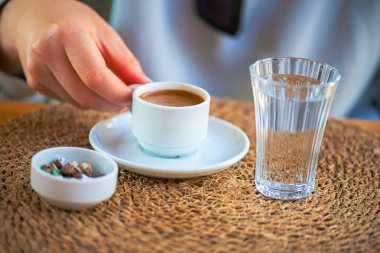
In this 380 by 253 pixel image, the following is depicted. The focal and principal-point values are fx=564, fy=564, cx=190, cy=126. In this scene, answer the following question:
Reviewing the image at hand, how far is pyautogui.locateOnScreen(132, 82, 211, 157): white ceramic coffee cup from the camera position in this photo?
0.79 meters

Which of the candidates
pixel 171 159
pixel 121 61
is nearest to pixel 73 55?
Answer: pixel 121 61

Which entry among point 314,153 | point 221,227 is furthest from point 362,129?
point 221,227

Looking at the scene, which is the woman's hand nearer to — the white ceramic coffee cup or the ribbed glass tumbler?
the white ceramic coffee cup

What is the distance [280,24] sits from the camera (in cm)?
130

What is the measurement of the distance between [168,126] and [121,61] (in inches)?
6.8

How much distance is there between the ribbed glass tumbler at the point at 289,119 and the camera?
724 millimetres

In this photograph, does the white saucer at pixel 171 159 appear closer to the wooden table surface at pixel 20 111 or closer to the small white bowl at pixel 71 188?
the small white bowl at pixel 71 188

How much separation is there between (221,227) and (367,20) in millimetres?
772

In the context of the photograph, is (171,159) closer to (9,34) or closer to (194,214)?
(194,214)

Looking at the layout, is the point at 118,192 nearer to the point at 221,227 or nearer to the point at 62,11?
the point at 221,227

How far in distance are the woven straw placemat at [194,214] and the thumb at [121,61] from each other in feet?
0.41

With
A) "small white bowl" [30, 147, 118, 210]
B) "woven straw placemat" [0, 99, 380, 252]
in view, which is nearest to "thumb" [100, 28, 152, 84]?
"woven straw placemat" [0, 99, 380, 252]

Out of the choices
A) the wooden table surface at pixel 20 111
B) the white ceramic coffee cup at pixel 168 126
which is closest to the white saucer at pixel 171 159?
the white ceramic coffee cup at pixel 168 126

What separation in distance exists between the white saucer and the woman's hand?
0.15 ft
